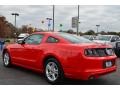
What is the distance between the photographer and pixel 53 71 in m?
7.68

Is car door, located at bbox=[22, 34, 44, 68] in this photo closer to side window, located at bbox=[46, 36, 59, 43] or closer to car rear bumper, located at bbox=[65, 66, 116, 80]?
side window, located at bbox=[46, 36, 59, 43]

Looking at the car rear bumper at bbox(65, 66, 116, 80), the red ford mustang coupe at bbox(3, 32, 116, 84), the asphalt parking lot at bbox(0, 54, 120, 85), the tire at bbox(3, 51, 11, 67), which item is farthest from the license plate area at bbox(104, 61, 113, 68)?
the tire at bbox(3, 51, 11, 67)

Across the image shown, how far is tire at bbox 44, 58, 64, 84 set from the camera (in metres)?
7.45

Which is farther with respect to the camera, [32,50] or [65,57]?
[32,50]

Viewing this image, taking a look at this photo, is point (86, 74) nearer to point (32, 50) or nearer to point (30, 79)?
point (30, 79)

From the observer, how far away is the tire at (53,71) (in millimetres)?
7449

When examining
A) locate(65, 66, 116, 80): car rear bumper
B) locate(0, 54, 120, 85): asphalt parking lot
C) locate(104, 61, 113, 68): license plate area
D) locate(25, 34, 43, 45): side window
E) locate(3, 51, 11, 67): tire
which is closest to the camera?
locate(65, 66, 116, 80): car rear bumper

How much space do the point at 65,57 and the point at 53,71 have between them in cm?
67

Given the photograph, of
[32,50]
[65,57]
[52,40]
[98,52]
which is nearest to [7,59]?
[32,50]

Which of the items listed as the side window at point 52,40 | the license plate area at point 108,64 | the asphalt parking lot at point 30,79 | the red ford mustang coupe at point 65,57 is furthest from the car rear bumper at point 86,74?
the side window at point 52,40

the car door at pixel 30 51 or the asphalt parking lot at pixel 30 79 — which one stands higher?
the car door at pixel 30 51

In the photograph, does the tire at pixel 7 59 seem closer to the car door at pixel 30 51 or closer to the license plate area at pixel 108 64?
the car door at pixel 30 51

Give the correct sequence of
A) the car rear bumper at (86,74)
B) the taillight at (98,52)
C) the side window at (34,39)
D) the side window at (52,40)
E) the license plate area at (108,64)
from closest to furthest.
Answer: the car rear bumper at (86,74) < the taillight at (98,52) < the license plate area at (108,64) < the side window at (52,40) < the side window at (34,39)
